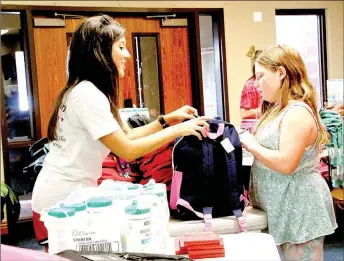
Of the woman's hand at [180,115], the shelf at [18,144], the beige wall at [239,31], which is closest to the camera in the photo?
the woman's hand at [180,115]

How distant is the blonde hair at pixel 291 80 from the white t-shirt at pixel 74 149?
0.64 metres

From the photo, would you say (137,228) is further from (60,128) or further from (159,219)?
(60,128)

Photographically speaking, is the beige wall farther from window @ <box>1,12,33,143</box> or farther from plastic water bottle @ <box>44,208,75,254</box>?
plastic water bottle @ <box>44,208,75,254</box>

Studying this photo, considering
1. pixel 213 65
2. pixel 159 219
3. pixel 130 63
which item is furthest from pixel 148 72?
pixel 159 219

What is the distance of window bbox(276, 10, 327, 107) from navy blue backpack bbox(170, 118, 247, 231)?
420 centimetres

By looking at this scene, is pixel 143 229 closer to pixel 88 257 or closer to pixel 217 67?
pixel 88 257

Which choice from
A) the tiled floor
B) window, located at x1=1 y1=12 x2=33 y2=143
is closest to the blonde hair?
the tiled floor

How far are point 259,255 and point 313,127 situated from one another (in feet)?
1.98

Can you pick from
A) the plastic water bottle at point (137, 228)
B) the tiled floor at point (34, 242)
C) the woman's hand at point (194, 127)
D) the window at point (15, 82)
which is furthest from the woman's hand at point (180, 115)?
the window at point (15, 82)

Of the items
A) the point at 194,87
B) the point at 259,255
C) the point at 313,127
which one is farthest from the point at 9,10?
the point at 259,255

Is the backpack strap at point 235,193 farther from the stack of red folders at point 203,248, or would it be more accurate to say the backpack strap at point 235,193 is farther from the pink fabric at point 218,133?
the stack of red folders at point 203,248

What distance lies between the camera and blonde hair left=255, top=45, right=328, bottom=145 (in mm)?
1893

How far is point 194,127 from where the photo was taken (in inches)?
71.1

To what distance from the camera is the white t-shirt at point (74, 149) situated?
5.32ft
